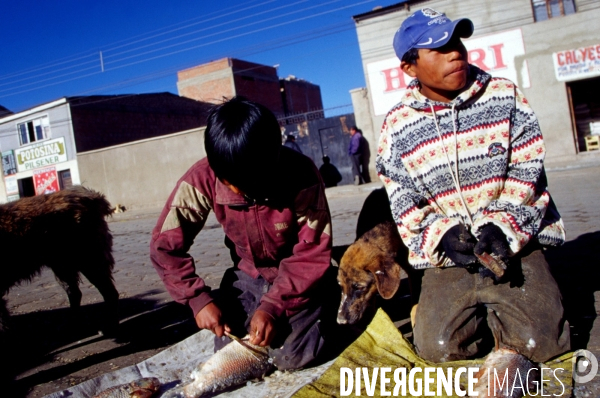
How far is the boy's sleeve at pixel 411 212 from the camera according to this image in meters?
2.62

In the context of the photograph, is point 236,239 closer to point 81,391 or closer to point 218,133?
point 218,133

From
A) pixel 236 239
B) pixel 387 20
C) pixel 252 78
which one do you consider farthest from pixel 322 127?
pixel 252 78

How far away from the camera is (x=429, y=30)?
8.50ft

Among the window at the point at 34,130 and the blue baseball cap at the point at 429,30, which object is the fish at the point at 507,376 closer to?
the blue baseball cap at the point at 429,30

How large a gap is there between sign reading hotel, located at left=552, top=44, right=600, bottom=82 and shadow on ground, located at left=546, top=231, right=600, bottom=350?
12.3 metres

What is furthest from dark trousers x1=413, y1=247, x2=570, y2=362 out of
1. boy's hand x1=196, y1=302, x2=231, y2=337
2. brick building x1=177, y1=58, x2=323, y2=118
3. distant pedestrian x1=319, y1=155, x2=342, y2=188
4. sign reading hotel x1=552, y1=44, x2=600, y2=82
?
brick building x1=177, y1=58, x2=323, y2=118

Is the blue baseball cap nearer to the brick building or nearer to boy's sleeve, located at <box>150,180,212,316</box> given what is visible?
boy's sleeve, located at <box>150,180,212,316</box>

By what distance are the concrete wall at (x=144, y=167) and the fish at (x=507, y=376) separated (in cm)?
1844

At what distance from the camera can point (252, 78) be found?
125 feet

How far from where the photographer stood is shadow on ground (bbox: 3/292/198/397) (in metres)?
3.49

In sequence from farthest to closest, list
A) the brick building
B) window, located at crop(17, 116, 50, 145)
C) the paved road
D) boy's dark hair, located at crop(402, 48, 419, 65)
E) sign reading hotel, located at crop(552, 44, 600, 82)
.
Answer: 1. the brick building
2. window, located at crop(17, 116, 50, 145)
3. sign reading hotel, located at crop(552, 44, 600, 82)
4. the paved road
5. boy's dark hair, located at crop(402, 48, 419, 65)

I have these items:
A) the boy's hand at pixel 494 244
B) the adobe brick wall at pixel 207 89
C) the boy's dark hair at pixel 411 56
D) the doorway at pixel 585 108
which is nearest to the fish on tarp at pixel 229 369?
the boy's hand at pixel 494 244

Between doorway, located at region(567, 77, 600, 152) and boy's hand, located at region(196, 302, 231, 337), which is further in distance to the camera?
doorway, located at region(567, 77, 600, 152)

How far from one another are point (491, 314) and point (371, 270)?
0.77m
